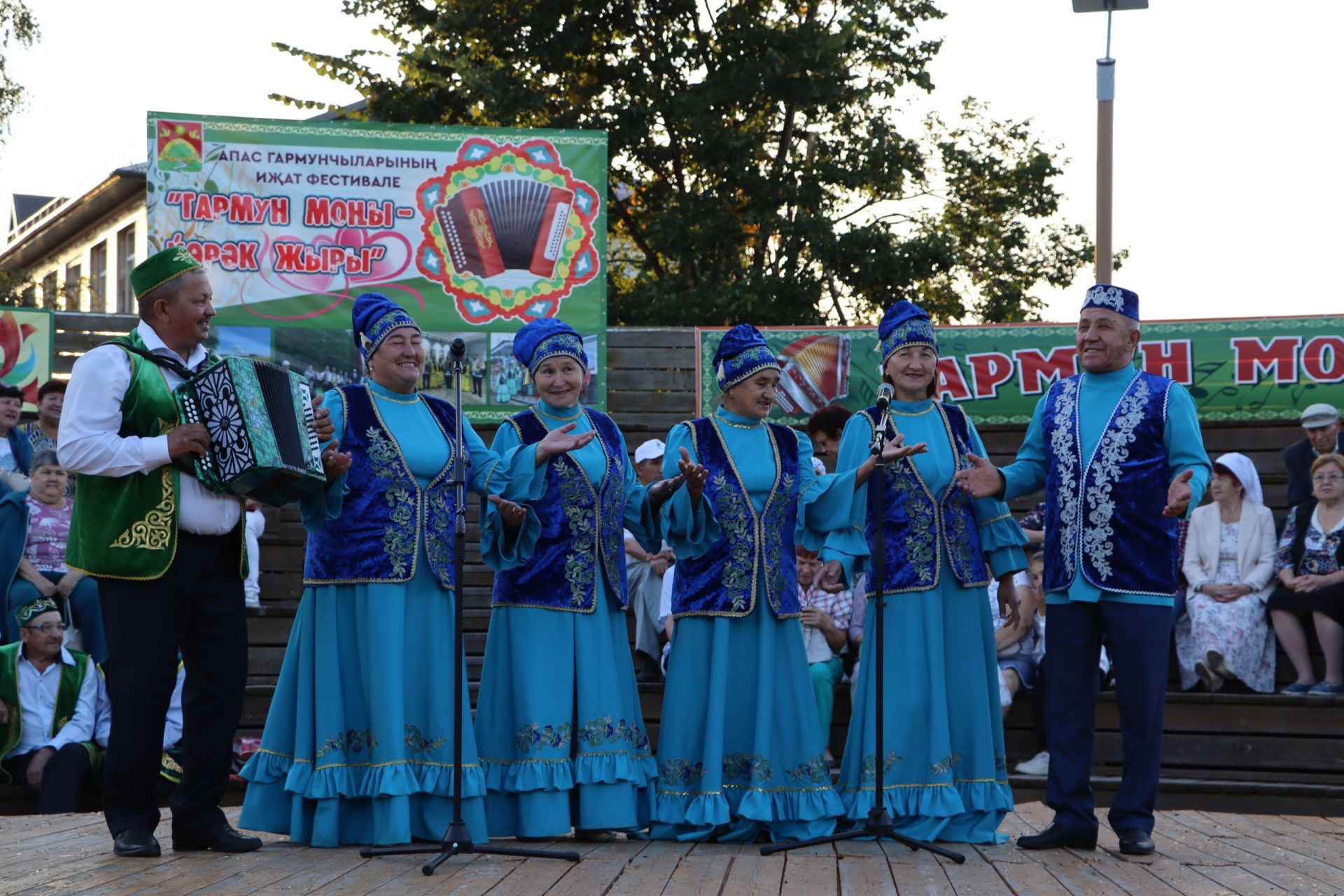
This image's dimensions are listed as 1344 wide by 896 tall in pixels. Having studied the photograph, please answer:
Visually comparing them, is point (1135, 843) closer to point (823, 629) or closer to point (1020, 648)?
point (823, 629)

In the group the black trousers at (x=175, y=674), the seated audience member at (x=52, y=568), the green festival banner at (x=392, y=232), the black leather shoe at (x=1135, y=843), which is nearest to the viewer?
the black trousers at (x=175, y=674)

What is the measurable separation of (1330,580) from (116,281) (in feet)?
86.2

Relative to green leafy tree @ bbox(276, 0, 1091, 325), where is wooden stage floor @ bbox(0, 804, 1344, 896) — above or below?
below

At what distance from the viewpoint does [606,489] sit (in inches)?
214

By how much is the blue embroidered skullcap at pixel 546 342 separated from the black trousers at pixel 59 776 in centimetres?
332

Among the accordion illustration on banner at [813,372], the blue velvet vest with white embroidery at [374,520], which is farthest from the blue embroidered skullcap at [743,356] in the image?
the accordion illustration on banner at [813,372]

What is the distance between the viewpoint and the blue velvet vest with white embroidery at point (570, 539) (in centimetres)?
529

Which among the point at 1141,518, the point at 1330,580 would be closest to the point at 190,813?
the point at 1141,518

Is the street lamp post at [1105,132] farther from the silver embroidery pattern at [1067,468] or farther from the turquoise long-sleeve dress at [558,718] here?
the turquoise long-sleeve dress at [558,718]

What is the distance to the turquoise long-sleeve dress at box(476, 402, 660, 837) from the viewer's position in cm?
511

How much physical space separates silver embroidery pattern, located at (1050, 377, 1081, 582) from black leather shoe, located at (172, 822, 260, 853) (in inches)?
111

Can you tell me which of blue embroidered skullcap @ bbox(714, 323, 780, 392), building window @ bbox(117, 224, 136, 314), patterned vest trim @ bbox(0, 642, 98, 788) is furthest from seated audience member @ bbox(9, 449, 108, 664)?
building window @ bbox(117, 224, 136, 314)

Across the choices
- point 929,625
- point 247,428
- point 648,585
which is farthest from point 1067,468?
point 648,585

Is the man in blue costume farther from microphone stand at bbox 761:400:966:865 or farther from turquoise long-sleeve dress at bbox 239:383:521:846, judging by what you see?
turquoise long-sleeve dress at bbox 239:383:521:846
